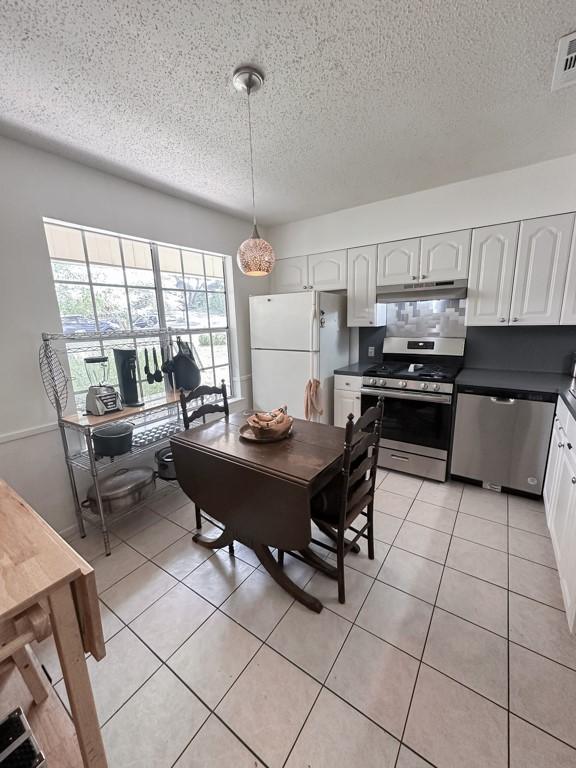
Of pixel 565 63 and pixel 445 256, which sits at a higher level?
pixel 565 63

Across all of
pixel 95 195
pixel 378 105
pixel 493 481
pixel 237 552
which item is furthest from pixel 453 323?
pixel 95 195

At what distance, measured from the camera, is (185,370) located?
2.66 metres

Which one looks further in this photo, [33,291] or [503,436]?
[503,436]

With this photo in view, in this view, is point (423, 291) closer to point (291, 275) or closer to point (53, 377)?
point (291, 275)

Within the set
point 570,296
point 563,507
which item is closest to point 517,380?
point 570,296

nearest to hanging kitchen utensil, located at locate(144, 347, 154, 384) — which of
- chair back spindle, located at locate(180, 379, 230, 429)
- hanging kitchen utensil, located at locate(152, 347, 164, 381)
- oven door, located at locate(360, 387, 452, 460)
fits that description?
hanging kitchen utensil, located at locate(152, 347, 164, 381)

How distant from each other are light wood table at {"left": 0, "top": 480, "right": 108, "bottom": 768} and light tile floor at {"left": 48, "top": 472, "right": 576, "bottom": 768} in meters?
0.42

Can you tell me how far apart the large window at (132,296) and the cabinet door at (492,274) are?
2.40 metres

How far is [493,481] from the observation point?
2.55 m

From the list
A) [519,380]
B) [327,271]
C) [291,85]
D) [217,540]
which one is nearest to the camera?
[291,85]

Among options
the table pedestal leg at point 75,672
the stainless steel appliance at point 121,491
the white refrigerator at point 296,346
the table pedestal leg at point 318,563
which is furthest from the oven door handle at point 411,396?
the table pedestal leg at point 75,672

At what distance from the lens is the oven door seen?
263cm

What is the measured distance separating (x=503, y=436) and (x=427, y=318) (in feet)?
4.14

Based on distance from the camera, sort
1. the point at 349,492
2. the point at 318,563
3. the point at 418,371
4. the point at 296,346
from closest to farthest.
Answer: the point at 349,492, the point at 318,563, the point at 418,371, the point at 296,346
